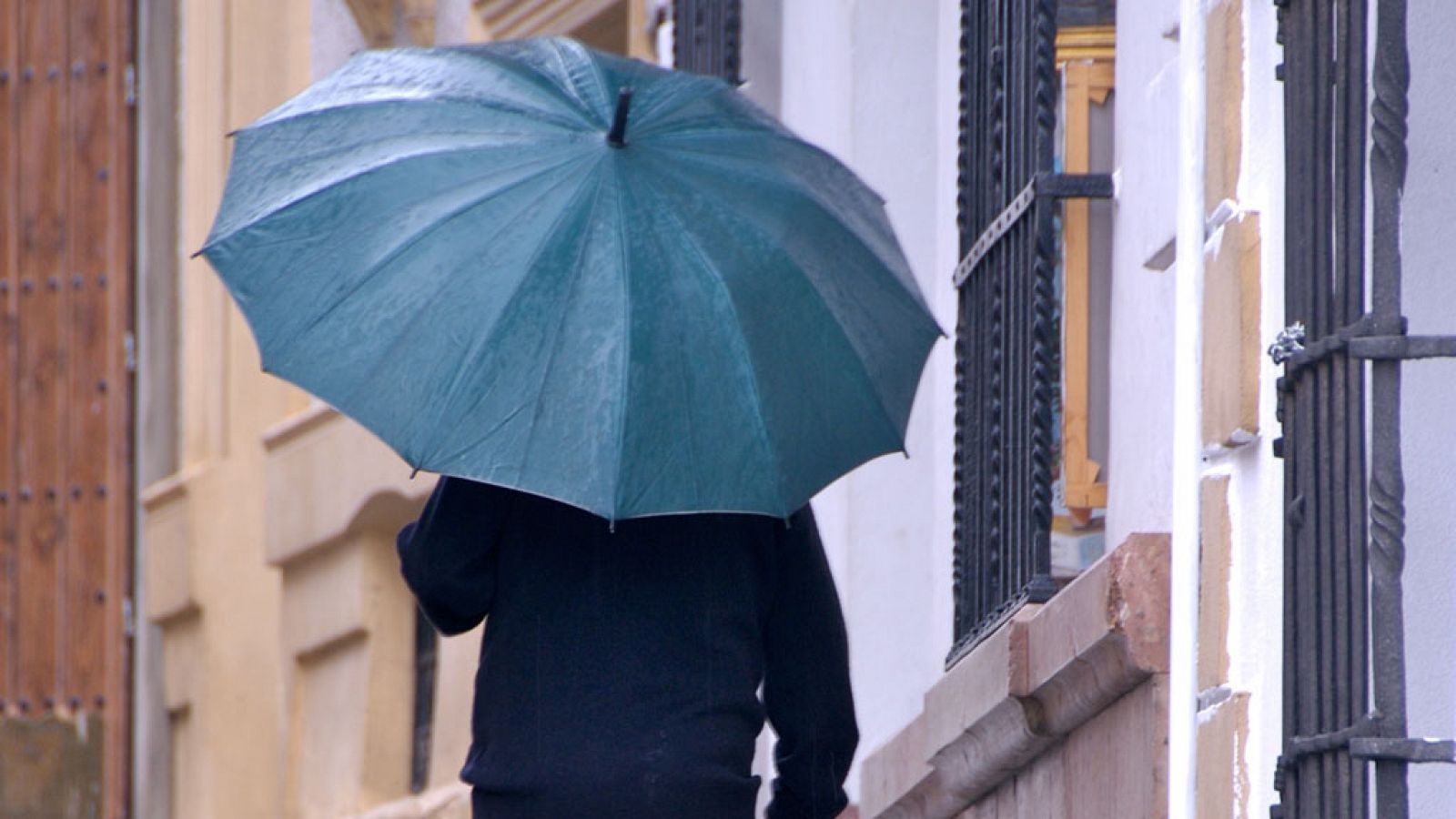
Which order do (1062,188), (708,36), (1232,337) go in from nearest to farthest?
(1232,337) → (1062,188) → (708,36)

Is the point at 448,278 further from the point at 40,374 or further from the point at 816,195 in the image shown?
the point at 40,374

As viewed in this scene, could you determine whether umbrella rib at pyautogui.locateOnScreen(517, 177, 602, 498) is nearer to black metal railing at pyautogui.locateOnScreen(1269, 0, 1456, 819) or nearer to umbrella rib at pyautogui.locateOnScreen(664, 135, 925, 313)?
umbrella rib at pyautogui.locateOnScreen(664, 135, 925, 313)

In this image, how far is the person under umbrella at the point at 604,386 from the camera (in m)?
4.16

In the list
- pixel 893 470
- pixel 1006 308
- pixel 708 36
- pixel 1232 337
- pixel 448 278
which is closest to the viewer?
pixel 1232 337

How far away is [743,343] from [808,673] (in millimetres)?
489

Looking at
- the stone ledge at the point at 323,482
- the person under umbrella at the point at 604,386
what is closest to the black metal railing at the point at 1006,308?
the person under umbrella at the point at 604,386

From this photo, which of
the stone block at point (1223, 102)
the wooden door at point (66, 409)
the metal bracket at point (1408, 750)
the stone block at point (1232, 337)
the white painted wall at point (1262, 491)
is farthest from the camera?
the wooden door at point (66, 409)

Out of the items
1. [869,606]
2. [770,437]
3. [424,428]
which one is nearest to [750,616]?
[770,437]

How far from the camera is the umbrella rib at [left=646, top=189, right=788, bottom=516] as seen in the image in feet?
13.9

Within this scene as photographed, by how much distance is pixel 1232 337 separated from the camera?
13.8 feet

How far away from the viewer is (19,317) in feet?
48.6

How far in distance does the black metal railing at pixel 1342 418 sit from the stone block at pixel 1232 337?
0.20m

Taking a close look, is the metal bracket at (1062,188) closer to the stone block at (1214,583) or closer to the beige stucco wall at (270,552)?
the stone block at (1214,583)

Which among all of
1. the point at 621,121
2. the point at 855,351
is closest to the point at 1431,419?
the point at 855,351
